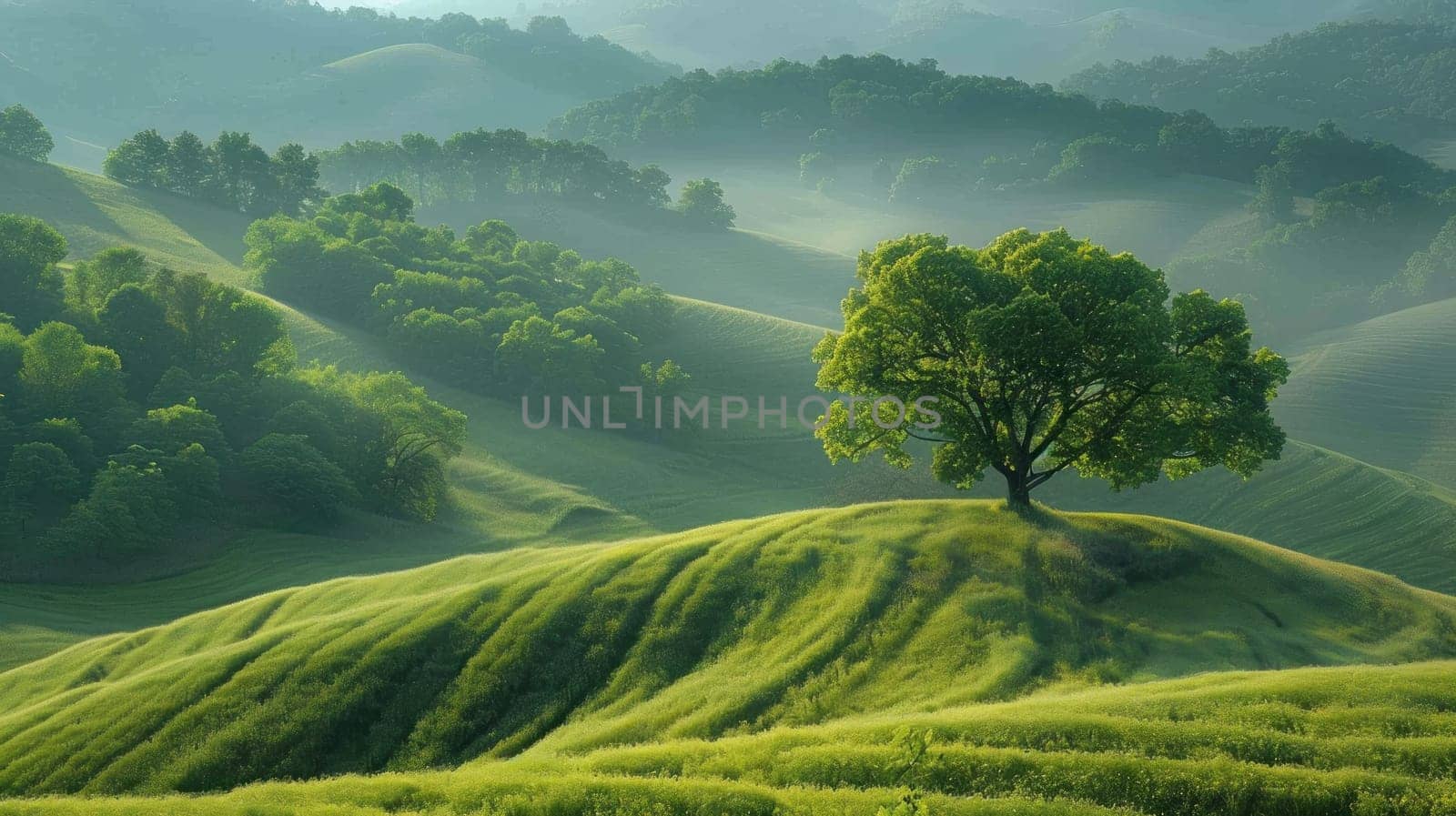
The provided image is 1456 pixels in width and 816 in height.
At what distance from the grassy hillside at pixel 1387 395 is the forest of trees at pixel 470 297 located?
86.7 metres

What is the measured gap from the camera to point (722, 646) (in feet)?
107

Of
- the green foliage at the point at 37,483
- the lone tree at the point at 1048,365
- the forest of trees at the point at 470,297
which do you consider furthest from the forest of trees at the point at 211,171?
the lone tree at the point at 1048,365

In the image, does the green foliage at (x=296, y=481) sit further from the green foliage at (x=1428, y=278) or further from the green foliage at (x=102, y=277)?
the green foliage at (x=1428, y=278)

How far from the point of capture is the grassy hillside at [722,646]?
29.0 metres

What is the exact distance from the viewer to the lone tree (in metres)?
35.2

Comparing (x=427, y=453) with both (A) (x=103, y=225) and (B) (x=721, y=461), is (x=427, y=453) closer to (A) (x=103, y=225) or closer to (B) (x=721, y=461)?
(B) (x=721, y=461)

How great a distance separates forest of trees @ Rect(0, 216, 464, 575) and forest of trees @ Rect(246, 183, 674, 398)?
67.5 feet

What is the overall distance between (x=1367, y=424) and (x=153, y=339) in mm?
138389

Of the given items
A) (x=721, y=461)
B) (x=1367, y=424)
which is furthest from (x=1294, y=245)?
(x=721, y=461)

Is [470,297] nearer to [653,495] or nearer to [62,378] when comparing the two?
[653,495]

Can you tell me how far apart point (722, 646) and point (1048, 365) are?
50.8 feet

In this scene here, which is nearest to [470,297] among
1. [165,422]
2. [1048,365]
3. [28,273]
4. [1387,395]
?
[28,273]

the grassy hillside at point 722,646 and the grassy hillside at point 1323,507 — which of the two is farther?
the grassy hillside at point 1323,507

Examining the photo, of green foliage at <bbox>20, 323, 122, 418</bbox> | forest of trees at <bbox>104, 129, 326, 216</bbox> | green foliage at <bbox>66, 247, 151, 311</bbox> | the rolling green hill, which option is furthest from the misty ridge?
forest of trees at <bbox>104, 129, 326, 216</bbox>
